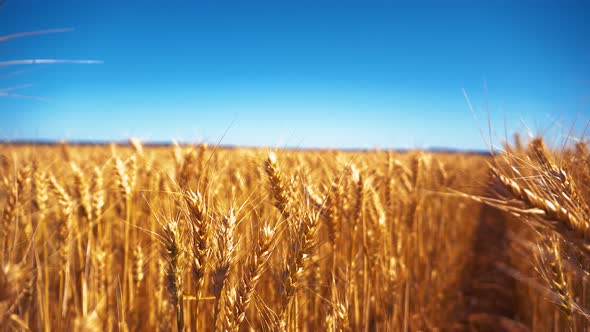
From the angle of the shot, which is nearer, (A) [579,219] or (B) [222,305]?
(A) [579,219]

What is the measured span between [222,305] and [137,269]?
106 centimetres

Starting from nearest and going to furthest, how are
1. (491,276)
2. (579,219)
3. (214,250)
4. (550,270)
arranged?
(579,219)
(214,250)
(550,270)
(491,276)

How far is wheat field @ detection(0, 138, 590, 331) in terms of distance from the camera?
103cm

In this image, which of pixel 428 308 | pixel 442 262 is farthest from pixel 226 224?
pixel 442 262

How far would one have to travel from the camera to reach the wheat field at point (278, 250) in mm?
1034

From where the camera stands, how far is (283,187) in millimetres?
1411

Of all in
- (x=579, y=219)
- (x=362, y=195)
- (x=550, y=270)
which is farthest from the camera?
(x=362, y=195)

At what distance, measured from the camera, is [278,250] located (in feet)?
4.17

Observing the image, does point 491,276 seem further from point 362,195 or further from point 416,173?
point 362,195

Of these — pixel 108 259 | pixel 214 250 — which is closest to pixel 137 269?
pixel 108 259

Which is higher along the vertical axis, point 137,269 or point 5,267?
point 5,267

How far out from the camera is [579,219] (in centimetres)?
86

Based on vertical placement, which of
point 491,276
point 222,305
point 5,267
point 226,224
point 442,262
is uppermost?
point 226,224

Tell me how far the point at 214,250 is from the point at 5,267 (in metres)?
0.62
